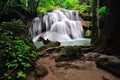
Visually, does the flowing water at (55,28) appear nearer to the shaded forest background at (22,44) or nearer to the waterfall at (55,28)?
the waterfall at (55,28)

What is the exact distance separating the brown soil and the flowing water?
44.4 feet

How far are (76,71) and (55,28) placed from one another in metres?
16.3

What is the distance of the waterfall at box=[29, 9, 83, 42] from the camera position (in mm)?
20516

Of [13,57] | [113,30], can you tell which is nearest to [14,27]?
[13,57]

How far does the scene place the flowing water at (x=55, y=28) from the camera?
67.2ft

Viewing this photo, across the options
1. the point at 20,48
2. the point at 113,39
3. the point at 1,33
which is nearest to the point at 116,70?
the point at 113,39

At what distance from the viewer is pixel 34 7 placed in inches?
940

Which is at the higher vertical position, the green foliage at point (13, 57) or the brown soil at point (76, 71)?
the green foliage at point (13, 57)

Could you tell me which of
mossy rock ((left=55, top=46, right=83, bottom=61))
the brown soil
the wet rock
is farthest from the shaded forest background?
mossy rock ((left=55, top=46, right=83, bottom=61))

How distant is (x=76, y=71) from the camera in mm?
5488

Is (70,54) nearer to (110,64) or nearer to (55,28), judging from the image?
(110,64)

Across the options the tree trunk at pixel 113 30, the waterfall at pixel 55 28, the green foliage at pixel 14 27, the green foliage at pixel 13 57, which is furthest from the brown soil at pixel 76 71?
the waterfall at pixel 55 28

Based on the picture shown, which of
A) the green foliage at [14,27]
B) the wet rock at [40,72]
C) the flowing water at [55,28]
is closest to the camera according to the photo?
the wet rock at [40,72]

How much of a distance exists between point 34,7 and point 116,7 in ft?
60.7
